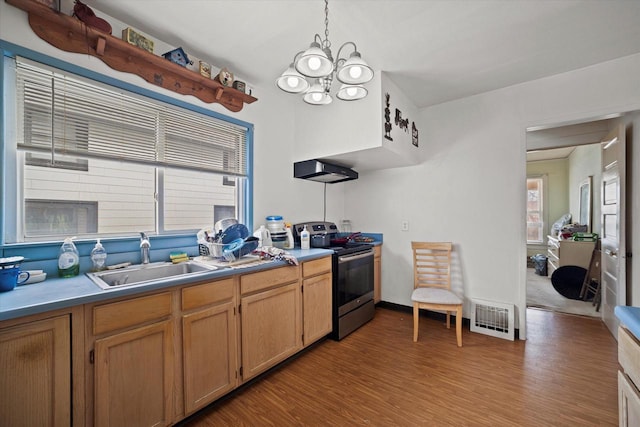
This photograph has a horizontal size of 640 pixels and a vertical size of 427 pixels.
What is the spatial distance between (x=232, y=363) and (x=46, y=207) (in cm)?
150

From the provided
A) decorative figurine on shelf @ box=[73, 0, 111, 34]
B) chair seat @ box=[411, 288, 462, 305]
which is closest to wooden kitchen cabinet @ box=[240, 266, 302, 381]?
chair seat @ box=[411, 288, 462, 305]

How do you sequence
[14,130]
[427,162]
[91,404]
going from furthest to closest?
1. [427,162]
2. [14,130]
3. [91,404]

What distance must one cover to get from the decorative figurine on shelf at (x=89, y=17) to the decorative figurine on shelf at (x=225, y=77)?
0.76 metres

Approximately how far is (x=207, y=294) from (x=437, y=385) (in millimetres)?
1758

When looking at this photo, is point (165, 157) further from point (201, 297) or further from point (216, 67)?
point (201, 297)

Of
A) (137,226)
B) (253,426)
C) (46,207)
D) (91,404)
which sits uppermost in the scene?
(46,207)

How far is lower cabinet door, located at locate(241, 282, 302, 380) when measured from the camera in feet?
5.91

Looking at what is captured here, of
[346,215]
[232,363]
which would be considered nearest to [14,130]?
[232,363]

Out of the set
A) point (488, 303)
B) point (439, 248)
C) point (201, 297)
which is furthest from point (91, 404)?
point (488, 303)

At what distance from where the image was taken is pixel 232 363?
171cm

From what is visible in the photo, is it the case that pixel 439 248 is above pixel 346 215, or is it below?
below

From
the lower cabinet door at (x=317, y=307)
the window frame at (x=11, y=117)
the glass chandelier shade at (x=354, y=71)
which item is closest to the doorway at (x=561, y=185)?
the lower cabinet door at (x=317, y=307)

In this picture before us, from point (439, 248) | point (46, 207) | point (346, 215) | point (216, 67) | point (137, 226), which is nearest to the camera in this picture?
point (46, 207)

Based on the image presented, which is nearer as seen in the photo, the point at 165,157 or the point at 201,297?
the point at 201,297
